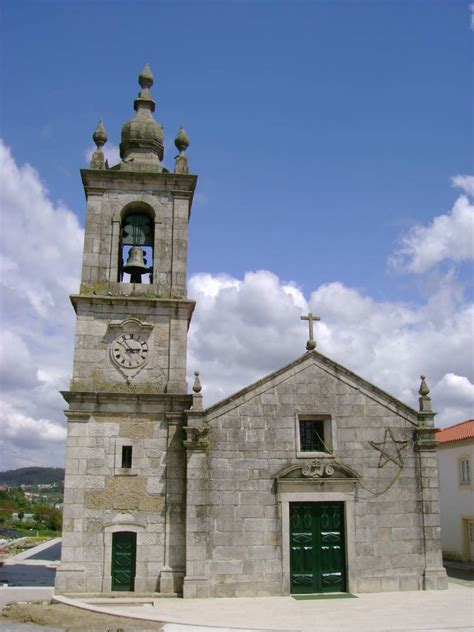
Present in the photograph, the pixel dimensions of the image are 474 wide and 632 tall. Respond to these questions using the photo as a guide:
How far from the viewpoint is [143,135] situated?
19266mm

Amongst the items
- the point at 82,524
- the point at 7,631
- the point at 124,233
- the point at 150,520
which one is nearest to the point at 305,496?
the point at 150,520

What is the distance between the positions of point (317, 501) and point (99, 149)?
1227 centimetres

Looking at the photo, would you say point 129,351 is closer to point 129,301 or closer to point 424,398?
point 129,301

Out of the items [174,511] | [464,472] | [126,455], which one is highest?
[126,455]

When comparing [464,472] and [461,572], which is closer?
[461,572]

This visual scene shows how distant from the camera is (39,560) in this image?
976 inches

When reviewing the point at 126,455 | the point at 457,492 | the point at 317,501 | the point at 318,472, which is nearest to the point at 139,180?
the point at 126,455

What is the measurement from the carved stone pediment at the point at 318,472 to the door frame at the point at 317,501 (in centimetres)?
37

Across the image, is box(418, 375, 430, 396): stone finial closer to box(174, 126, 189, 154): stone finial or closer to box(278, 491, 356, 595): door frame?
box(278, 491, 356, 595): door frame

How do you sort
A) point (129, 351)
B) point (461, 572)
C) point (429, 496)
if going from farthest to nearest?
point (461, 572) → point (129, 351) → point (429, 496)

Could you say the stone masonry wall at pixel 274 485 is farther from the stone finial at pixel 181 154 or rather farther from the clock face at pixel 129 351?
the stone finial at pixel 181 154

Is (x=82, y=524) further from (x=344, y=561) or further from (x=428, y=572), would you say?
(x=428, y=572)

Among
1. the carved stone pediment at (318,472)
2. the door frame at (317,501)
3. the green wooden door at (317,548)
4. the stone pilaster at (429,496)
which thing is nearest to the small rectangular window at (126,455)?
the carved stone pediment at (318,472)

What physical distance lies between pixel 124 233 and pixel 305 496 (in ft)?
30.6
